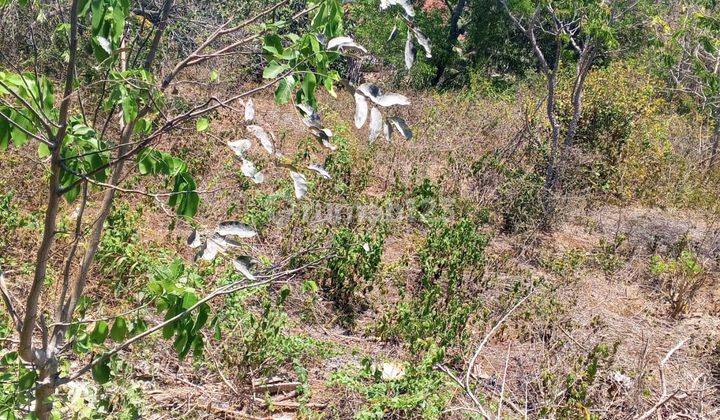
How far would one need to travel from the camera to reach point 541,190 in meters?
6.97

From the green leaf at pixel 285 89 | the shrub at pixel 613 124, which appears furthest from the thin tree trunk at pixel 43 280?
the shrub at pixel 613 124

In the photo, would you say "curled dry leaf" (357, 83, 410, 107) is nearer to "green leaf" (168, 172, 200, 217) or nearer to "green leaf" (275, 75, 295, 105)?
"green leaf" (275, 75, 295, 105)

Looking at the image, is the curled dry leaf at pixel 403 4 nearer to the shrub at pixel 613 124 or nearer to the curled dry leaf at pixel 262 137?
the curled dry leaf at pixel 262 137

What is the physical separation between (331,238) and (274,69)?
3.78 m

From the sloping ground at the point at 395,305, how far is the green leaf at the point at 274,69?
44cm

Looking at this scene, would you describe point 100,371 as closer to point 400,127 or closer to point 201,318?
point 201,318

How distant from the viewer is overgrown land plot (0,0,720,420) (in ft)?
5.45

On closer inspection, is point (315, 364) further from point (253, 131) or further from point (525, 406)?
point (253, 131)

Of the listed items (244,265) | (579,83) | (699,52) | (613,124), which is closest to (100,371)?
(244,265)

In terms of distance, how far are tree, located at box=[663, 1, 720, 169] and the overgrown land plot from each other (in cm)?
9

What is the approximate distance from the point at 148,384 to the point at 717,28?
5.34 meters

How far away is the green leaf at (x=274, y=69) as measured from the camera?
152 cm

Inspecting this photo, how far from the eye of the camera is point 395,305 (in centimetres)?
484

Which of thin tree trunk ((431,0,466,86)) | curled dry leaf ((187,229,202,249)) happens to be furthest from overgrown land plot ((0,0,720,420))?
thin tree trunk ((431,0,466,86))
